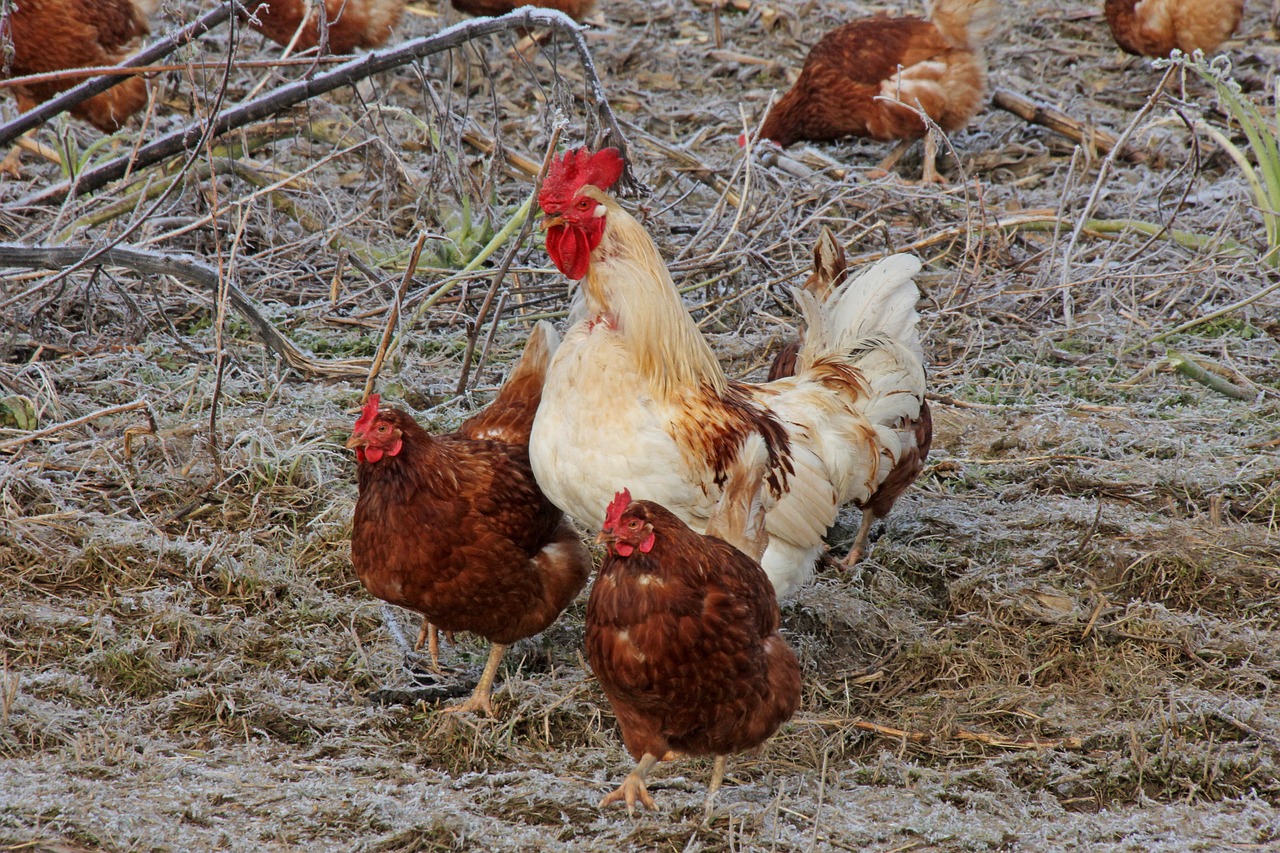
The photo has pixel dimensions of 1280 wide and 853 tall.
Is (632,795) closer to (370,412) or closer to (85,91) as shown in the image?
(370,412)

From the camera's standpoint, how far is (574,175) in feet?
10.8

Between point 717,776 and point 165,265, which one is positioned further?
point 165,265

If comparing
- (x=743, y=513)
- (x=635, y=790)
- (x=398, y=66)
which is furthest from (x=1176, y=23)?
(x=635, y=790)

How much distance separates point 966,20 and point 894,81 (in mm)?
639

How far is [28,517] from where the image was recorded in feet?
12.4

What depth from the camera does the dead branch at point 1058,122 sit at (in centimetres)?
702

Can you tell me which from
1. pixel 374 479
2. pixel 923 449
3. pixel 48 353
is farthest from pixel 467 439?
pixel 48 353

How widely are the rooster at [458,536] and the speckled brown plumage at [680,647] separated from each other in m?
0.55

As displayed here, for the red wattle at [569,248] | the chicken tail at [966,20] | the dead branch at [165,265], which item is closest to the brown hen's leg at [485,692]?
the red wattle at [569,248]

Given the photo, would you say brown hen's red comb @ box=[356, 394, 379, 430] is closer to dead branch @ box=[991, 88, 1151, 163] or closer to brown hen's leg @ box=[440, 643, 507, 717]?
brown hen's leg @ box=[440, 643, 507, 717]

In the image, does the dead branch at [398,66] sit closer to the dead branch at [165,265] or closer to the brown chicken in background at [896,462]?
the dead branch at [165,265]

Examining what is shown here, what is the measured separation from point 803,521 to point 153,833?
1950mm

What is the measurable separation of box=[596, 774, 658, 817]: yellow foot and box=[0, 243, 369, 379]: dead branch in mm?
2116

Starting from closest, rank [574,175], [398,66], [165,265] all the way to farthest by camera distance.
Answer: [574,175], [165,265], [398,66]
